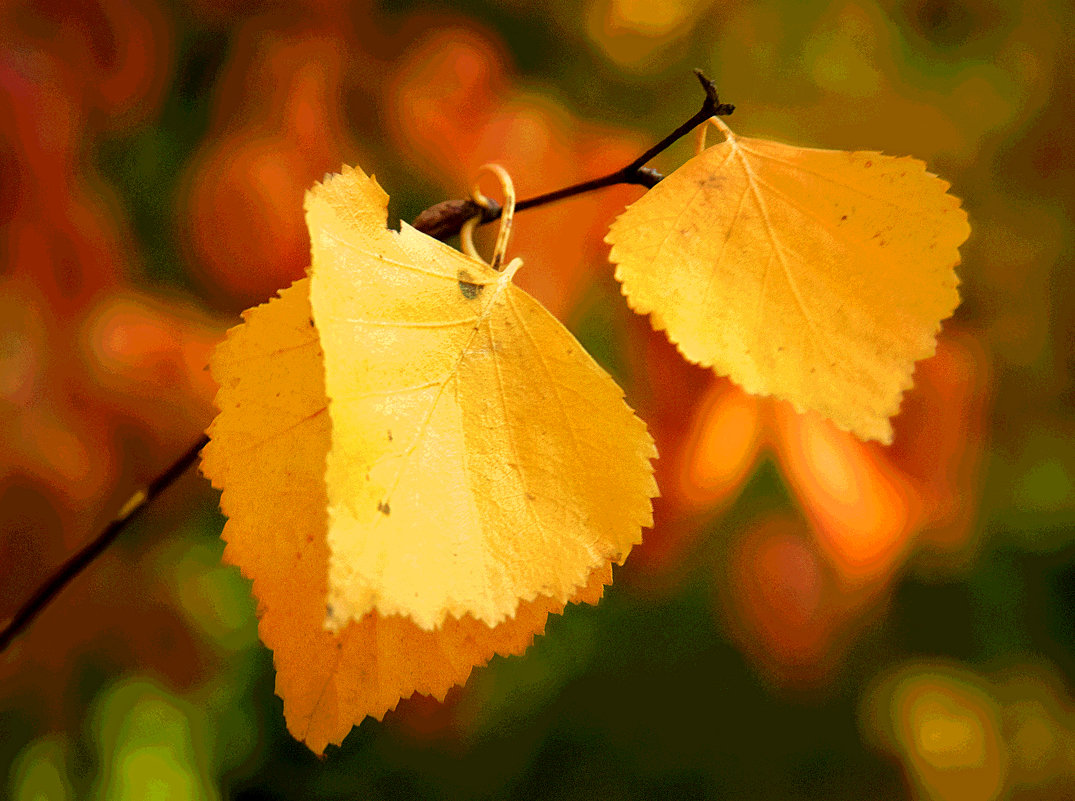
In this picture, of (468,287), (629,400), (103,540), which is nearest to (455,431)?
(468,287)

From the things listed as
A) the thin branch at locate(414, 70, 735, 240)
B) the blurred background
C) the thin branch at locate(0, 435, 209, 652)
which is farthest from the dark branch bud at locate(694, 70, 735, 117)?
the blurred background

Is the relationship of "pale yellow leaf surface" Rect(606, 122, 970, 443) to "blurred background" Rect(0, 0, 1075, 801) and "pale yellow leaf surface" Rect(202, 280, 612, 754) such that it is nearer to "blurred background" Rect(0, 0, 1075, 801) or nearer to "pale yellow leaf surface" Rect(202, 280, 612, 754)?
"pale yellow leaf surface" Rect(202, 280, 612, 754)

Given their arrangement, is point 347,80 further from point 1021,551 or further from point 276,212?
point 1021,551

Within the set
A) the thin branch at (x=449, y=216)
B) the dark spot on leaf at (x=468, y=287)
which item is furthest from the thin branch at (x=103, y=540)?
the dark spot on leaf at (x=468, y=287)

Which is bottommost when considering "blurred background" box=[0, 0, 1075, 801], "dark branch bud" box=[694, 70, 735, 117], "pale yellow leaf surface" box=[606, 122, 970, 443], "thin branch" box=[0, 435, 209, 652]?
"blurred background" box=[0, 0, 1075, 801]

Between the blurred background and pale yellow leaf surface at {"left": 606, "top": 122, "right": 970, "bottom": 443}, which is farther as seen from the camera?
the blurred background

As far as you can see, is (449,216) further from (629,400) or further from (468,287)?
(629,400)

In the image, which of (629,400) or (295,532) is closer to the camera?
(295,532)
